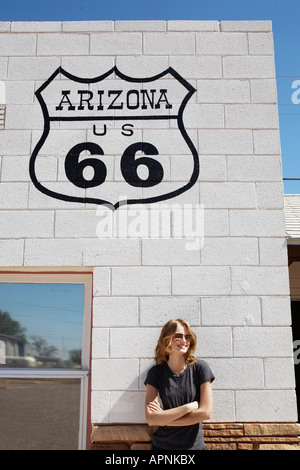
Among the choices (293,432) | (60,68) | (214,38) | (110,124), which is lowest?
(293,432)

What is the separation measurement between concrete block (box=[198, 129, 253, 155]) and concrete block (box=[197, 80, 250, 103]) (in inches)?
11.2

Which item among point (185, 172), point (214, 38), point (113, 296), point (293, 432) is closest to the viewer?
point (293, 432)

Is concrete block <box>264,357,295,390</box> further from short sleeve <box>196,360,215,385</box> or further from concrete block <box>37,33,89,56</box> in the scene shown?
concrete block <box>37,33,89,56</box>

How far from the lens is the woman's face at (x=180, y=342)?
3.17 meters

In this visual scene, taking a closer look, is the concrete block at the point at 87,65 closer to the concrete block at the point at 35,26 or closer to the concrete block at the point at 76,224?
the concrete block at the point at 35,26

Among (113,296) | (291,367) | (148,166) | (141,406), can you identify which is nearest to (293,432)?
(291,367)

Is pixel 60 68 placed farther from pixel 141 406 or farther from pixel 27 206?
pixel 141 406

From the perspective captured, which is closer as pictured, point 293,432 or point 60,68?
point 293,432

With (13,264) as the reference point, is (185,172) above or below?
above

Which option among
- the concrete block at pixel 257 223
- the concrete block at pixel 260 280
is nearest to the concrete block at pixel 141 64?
the concrete block at pixel 257 223

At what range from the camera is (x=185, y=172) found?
386 centimetres

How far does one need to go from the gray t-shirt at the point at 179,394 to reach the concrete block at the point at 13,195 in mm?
1705

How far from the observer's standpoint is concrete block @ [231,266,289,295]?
3633 millimetres

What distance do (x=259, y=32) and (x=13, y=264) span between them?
292 centimetres
